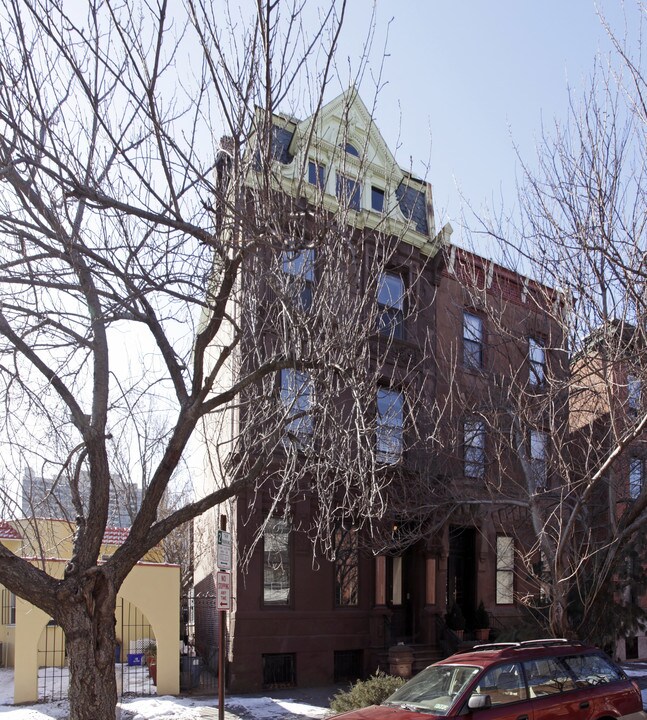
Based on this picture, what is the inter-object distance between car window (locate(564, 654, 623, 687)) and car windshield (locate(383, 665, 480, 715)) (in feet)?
4.86

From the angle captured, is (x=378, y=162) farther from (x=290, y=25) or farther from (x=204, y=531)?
(x=290, y=25)

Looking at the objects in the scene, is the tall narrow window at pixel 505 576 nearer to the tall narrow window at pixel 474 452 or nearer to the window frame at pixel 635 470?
the tall narrow window at pixel 474 452

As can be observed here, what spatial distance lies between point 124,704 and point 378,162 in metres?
13.8

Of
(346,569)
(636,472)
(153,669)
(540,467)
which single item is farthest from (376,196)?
(153,669)

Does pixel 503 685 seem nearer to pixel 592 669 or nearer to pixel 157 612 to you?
pixel 592 669

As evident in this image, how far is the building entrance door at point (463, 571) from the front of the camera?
19.7 meters

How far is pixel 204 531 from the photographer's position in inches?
851

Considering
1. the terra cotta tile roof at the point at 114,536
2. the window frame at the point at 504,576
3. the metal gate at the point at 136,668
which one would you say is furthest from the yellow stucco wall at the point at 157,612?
the window frame at the point at 504,576

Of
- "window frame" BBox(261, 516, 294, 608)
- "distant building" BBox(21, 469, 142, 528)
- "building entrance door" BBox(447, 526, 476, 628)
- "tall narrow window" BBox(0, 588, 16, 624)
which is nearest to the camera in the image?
"distant building" BBox(21, 469, 142, 528)

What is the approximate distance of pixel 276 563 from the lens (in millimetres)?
16250

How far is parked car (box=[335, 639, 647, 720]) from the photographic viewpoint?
8.05 m

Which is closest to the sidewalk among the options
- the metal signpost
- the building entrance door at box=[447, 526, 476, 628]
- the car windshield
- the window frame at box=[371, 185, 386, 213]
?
the metal signpost

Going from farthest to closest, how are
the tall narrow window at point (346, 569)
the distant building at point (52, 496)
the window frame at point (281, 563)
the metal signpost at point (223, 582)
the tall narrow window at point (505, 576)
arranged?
the tall narrow window at point (505, 576) → the tall narrow window at point (346, 569) → the window frame at point (281, 563) → the metal signpost at point (223, 582) → the distant building at point (52, 496)

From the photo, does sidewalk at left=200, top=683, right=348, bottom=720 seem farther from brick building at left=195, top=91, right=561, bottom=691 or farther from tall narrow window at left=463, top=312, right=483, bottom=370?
tall narrow window at left=463, top=312, right=483, bottom=370
